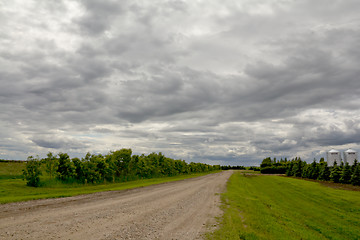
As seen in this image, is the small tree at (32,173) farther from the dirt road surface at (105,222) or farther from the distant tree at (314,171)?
the distant tree at (314,171)

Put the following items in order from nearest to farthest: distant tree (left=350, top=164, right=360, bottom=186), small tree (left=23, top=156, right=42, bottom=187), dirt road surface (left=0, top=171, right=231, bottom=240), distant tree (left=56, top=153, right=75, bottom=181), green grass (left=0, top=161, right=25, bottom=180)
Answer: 1. dirt road surface (left=0, top=171, right=231, bottom=240)
2. small tree (left=23, top=156, right=42, bottom=187)
3. distant tree (left=56, top=153, right=75, bottom=181)
4. green grass (left=0, top=161, right=25, bottom=180)
5. distant tree (left=350, top=164, right=360, bottom=186)

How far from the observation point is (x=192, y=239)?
11039 mm

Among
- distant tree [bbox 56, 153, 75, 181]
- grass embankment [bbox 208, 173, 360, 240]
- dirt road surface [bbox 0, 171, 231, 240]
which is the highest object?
distant tree [bbox 56, 153, 75, 181]

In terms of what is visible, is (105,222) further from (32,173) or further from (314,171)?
(314,171)

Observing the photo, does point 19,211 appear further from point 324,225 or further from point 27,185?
point 324,225

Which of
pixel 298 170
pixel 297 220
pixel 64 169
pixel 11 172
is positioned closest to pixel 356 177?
pixel 298 170

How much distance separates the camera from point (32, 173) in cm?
3331

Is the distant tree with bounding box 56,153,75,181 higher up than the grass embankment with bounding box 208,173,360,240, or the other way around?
the distant tree with bounding box 56,153,75,181

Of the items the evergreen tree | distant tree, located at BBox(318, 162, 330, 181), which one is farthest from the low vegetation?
the evergreen tree

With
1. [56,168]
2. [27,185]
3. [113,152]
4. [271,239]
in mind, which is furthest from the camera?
[113,152]

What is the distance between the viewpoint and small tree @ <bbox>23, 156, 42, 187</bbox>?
3317 centimetres

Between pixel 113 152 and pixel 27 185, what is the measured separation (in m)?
21.3

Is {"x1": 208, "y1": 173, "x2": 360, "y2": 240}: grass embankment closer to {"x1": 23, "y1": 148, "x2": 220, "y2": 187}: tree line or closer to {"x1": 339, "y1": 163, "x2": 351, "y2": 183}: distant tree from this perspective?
{"x1": 339, "y1": 163, "x2": 351, "y2": 183}: distant tree

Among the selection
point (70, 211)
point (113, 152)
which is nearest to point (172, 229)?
point (70, 211)
